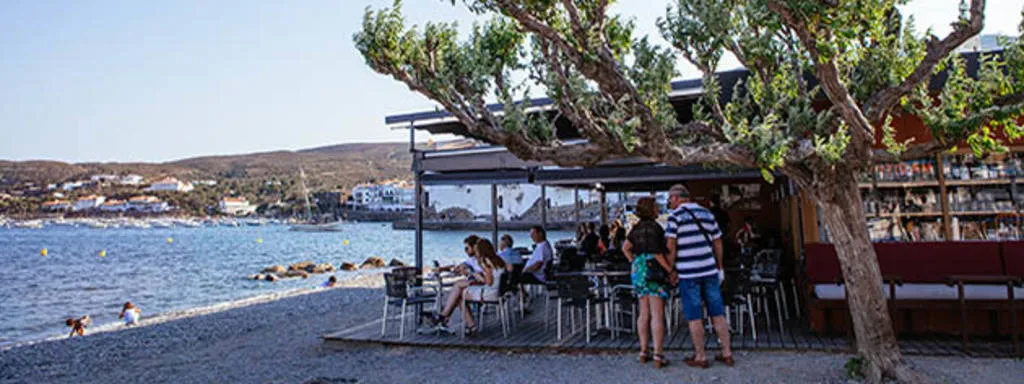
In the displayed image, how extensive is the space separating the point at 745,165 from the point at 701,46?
111 centimetres

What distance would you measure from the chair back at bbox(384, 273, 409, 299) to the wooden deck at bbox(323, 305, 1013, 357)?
0.51 m

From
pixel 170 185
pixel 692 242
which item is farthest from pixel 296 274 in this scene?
pixel 170 185

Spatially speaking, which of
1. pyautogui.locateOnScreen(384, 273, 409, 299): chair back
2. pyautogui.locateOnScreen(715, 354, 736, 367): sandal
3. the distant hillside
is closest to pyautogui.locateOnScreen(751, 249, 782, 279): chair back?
pyautogui.locateOnScreen(715, 354, 736, 367): sandal

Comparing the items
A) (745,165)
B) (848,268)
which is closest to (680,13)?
(745,165)

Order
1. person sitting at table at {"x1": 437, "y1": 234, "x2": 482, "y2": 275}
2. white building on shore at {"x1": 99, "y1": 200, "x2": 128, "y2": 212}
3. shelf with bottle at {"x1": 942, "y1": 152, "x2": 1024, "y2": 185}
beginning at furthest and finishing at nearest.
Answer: white building on shore at {"x1": 99, "y1": 200, "x2": 128, "y2": 212} < person sitting at table at {"x1": 437, "y1": 234, "x2": 482, "y2": 275} < shelf with bottle at {"x1": 942, "y1": 152, "x2": 1024, "y2": 185}

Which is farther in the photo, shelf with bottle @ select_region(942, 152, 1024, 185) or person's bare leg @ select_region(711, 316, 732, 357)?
shelf with bottle @ select_region(942, 152, 1024, 185)

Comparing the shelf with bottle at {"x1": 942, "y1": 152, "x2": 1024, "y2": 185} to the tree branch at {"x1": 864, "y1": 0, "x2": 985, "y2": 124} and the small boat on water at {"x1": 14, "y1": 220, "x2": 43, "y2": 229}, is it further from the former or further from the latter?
the small boat on water at {"x1": 14, "y1": 220, "x2": 43, "y2": 229}

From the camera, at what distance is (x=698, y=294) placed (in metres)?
5.39

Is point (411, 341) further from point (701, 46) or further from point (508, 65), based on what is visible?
point (701, 46)

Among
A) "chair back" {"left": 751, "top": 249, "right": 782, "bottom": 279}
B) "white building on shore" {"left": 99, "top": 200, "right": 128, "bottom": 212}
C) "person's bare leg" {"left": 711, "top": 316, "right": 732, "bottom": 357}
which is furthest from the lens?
"white building on shore" {"left": 99, "top": 200, "right": 128, "bottom": 212}

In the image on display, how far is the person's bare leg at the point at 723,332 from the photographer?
550cm

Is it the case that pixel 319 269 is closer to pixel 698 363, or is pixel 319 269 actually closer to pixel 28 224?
pixel 698 363

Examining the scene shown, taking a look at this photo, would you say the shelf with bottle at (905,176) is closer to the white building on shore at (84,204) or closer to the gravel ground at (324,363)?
the gravel ground at (324,363)

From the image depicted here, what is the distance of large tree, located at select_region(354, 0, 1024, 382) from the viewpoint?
14.3ft
